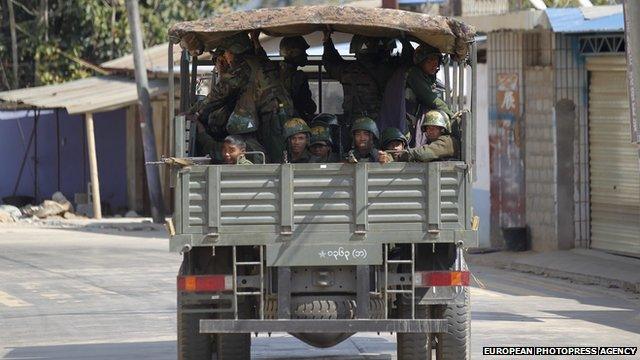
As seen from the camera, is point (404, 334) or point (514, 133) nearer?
point (404, 334)

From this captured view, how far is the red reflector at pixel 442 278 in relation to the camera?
8.92m

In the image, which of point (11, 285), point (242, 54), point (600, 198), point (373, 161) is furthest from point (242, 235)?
point (600, 198)

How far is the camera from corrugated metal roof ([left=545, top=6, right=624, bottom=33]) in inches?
700

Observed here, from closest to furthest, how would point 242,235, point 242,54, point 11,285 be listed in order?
point 242,235 → point 242,54 → point 11,285

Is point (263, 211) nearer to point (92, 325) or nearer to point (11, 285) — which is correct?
point (92, 325)

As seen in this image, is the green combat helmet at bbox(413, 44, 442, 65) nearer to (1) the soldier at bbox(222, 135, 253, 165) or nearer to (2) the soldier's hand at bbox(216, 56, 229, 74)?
(2) the soldier's hand at bbox(216, 56, 229, 74)

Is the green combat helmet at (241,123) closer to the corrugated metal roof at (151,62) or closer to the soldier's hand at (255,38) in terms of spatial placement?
the soldier's hand at (255,38)

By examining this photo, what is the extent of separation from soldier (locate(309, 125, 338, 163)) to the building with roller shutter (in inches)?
353

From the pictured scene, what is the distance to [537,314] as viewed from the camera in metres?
13.6

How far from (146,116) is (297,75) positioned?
51.4ft

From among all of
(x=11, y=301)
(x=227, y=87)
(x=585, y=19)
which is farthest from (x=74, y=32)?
(x=227, y=87)

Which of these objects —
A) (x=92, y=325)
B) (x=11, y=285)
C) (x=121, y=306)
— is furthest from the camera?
(x=11, y=285)

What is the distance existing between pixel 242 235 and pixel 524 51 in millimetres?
12042

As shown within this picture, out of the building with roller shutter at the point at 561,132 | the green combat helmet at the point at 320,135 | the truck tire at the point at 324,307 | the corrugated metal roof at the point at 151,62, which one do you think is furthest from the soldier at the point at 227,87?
the corrugated metal roof at the point at 151,62
